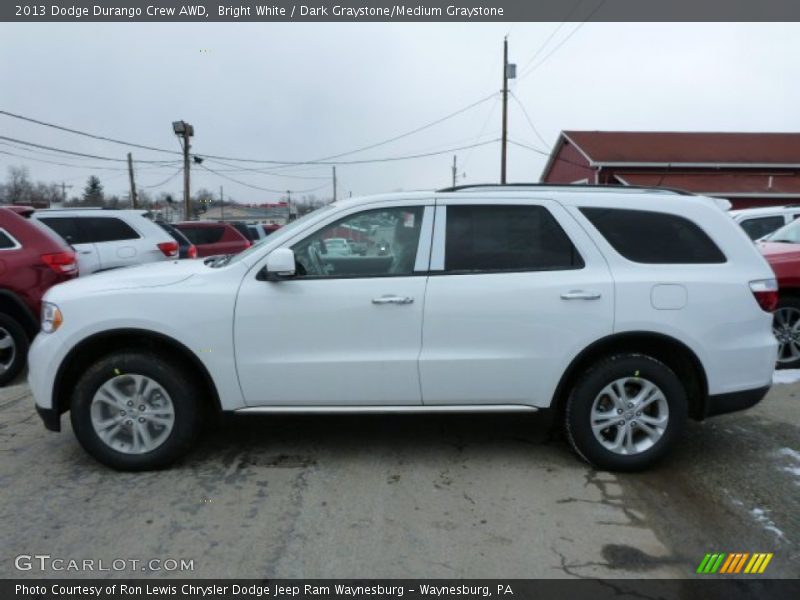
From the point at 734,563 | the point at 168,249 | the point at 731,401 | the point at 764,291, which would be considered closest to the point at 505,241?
the point at 764,291

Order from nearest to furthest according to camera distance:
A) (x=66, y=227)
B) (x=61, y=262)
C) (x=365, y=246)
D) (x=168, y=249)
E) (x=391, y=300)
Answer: (x=391, y=300)
(x=365, y=246)
(x=61, y=262)
(x=66, y=227)
(x=168, y=249)

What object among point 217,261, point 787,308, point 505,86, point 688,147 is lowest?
point 787,308

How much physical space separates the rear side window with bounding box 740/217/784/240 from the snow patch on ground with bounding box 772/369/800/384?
11.4 ft

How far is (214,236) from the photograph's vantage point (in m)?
13.2

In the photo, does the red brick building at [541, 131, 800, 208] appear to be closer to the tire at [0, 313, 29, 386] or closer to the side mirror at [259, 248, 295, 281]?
the tire at [0, 313, 29, 386]


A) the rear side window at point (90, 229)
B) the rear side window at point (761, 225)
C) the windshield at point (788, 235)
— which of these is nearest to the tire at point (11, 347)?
the rear side window at point (90, 229)

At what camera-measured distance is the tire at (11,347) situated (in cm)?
614

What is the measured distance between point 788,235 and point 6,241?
840 centimetres

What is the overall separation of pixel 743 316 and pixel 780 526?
126cm

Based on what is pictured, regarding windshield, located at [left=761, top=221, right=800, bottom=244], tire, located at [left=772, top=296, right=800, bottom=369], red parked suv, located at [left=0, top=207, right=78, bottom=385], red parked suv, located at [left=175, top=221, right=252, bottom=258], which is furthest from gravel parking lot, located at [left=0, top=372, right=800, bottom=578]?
red parked suv, located at [left=175, top=221, right=252, bottom=258]

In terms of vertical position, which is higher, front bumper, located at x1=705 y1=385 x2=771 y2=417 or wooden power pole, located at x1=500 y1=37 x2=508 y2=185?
wooden power pole, located at x1=500 y1=37 x2=508 y2=185

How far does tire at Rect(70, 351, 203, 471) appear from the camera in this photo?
3.98m

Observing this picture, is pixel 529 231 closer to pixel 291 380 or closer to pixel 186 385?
pixel 291 380

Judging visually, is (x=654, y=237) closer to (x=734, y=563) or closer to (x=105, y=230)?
(x=734, y=563)
